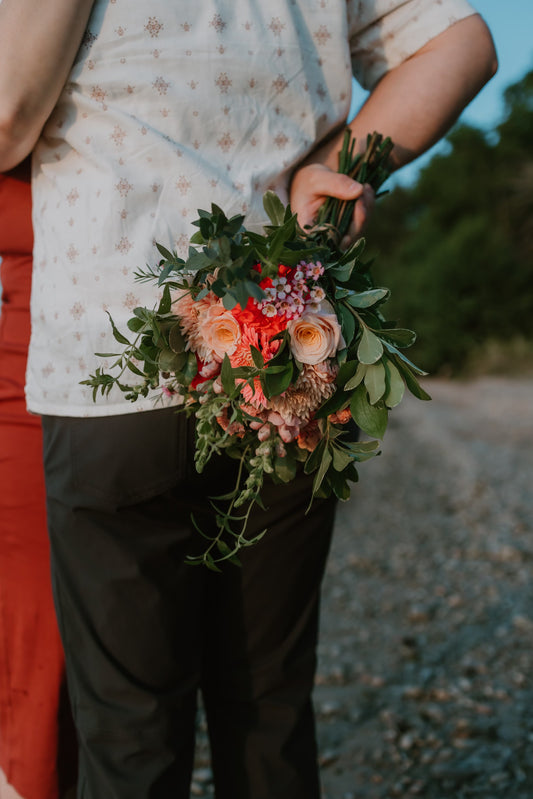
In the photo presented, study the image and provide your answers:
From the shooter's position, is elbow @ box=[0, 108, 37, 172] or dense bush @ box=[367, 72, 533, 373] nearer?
elbow @ box=[0, 108, 37, 172]

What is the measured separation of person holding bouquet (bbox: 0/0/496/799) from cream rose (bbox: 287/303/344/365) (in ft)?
0.80

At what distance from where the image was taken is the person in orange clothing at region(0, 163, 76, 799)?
1.43m

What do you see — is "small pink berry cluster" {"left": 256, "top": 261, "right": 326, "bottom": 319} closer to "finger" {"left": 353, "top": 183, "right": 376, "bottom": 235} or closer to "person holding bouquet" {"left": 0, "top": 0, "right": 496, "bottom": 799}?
"person holding bouquet" {"left": 0, "top": 0, "right": 496, "bottom": 799}

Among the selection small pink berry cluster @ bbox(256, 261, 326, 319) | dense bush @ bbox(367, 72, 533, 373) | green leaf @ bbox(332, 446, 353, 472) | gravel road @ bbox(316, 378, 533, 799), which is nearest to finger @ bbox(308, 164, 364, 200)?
small pink berry cluster @ bbox(256, 261, 326, 319)

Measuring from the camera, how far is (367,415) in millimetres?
1101

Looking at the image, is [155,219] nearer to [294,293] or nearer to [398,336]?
[294,293]

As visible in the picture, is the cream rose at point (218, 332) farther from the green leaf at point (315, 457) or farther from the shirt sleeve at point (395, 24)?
the shirt sleeve at point (395, 24)

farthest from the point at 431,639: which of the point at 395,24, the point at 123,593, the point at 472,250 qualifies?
the point at 472,250

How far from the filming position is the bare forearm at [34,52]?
1.09 m

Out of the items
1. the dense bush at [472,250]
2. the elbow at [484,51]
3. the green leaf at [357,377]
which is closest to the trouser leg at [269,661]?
the green leaf at [357,377]

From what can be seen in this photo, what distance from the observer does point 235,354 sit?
1087 mm

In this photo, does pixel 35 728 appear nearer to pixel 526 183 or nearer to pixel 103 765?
pixel 103 765

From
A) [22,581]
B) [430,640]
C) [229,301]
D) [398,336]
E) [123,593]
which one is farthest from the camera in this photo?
[430,640]

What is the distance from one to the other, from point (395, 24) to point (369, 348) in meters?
0.81
